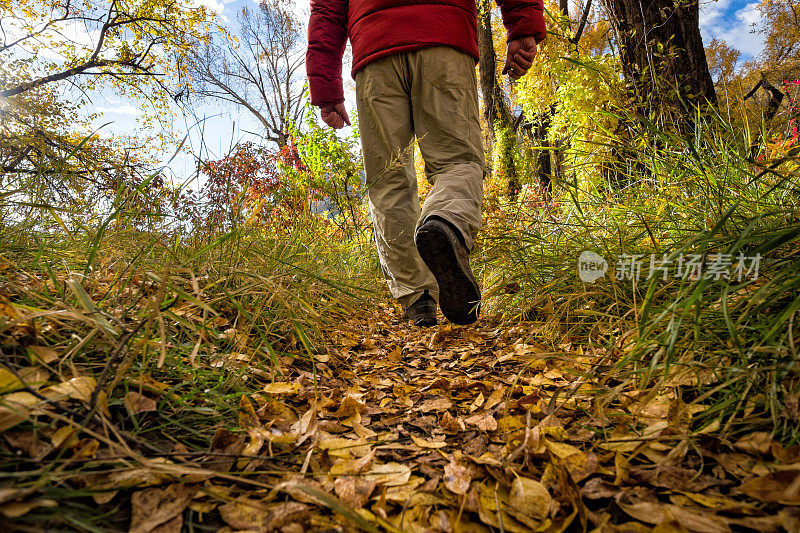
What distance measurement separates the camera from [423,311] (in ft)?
7.02

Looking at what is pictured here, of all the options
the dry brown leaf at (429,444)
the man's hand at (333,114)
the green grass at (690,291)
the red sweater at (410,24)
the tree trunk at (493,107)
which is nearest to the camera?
the green grass at (690,291)

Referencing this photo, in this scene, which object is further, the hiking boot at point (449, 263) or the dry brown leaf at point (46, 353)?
the hiking boot at point (449, 263)

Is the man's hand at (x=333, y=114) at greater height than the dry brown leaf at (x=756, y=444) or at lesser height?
greater

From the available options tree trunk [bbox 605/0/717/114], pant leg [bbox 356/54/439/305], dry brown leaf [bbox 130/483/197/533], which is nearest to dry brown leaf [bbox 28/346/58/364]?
dry brown leaf [bbox 130/483/197/533]

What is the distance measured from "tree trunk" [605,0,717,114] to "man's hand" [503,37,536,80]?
1194 millimetres

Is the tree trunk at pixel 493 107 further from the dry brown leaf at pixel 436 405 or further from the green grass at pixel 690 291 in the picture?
the dry brown leaf at pixel 436 405

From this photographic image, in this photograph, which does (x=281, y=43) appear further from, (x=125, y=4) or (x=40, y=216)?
(x=40, y=216)

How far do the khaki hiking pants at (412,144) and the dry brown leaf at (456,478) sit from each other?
111cm

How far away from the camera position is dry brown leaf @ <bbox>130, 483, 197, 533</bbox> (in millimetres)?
550

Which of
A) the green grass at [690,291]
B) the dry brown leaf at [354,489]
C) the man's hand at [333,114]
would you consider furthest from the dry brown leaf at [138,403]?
the man's hand at [333,114]

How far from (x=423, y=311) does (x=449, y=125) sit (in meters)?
0.95

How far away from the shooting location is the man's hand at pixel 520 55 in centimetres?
202

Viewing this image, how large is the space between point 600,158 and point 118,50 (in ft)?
37.4

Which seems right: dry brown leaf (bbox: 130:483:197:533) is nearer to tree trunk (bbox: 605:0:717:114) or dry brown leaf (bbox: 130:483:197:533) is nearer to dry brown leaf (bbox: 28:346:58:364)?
dry brown leaf (bbox: 28:346:58:364)
